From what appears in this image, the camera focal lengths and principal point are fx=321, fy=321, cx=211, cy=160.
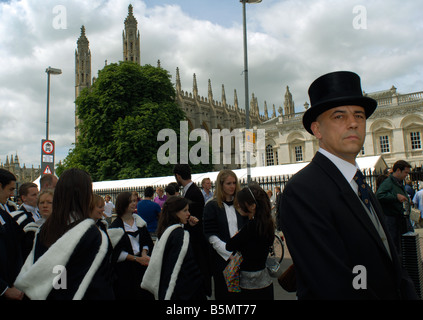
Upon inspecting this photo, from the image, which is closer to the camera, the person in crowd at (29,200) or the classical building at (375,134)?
the person in crowd at (29,200)

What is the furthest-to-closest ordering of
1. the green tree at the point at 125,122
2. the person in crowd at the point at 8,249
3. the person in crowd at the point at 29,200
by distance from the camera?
the green tree at the point at 125,122
the person in crowd at the point at 29,200
the person in crowd at the point at 8,249

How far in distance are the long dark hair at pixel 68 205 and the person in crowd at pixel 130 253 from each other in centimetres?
173

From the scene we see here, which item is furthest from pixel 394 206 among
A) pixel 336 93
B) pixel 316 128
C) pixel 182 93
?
pixel 182 93

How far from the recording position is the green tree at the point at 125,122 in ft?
86.7

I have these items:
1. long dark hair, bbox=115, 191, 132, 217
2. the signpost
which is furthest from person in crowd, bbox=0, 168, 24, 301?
the signpost

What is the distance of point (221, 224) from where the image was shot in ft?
12.9

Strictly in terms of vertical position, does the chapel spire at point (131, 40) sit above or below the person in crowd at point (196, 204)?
above

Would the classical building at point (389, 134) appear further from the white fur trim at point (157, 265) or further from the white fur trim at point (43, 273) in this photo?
the white fur trim at point (43, 273)

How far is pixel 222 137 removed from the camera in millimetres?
59156

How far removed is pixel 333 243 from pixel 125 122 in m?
26.6

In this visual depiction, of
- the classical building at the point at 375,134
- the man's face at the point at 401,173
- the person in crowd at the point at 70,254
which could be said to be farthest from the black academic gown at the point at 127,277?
the classical building at the point at 375,134

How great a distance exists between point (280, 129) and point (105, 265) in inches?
1293
